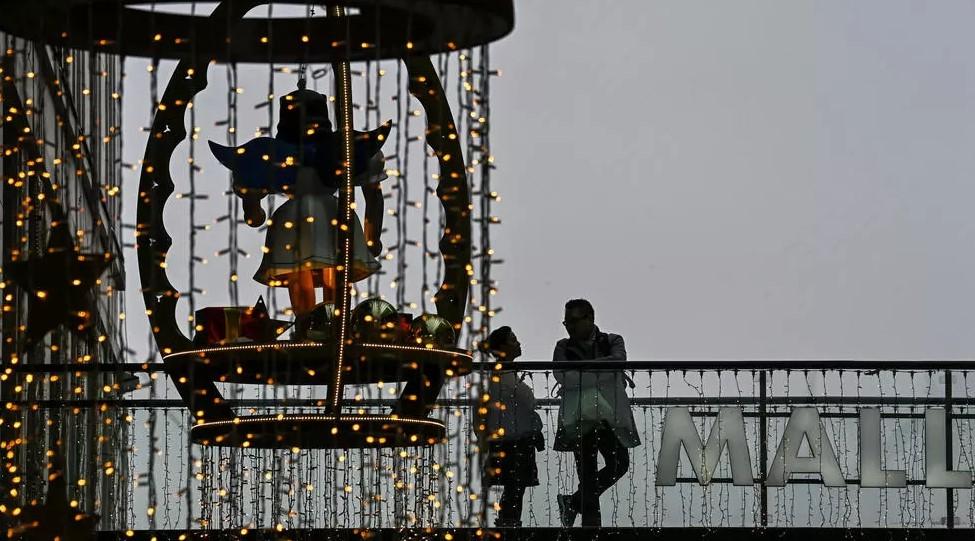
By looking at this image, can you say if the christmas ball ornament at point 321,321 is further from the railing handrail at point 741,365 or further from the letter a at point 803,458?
the letter a at point 803,458

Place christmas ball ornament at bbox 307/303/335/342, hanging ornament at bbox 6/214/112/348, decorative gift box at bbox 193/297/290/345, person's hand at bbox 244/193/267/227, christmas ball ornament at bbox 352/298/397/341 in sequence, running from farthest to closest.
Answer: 1. person's hand at bbox 244/193/267/227
2. decorative gift box at bbox 193/297/290/345
3. christmas ball ornament at bbox 352/298/397/341
4. christmas ball ornament at bbox 307/303/335/342
5. hanging ornament at bbox 6/214/112/348

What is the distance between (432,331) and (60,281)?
1.74m

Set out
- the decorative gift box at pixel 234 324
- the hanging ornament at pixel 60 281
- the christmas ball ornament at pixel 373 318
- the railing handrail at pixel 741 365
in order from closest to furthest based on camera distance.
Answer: the hanging ornament at pixel 60 281 → the christmas ball ornament at pixel 373 318 → the decorative gift box at pixel 234 324 → the railing handrail at pixel 741 365

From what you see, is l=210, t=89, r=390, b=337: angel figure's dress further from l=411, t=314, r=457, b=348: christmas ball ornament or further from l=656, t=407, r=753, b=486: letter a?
l=656, t=407, r=753, b=486: letter a

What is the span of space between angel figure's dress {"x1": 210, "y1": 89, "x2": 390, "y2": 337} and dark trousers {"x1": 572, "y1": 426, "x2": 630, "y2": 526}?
2.38 meters

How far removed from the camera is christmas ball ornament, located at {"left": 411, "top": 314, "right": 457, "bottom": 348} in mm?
7770

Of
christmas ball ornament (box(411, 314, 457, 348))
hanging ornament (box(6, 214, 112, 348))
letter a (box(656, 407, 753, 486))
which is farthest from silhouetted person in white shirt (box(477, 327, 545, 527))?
hanging ornament (box(6, 214, 112, 348))

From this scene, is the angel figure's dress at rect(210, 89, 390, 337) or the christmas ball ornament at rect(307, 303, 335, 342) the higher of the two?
the angel figure's dress at rect(210, 89, 390, 337)

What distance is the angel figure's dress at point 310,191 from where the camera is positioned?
7.97m

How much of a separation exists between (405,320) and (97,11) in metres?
1.80

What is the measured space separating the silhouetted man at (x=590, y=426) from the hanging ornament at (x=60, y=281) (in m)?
4.03

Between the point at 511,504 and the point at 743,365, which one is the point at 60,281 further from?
the point at 743,365

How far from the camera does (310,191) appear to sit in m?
8.12

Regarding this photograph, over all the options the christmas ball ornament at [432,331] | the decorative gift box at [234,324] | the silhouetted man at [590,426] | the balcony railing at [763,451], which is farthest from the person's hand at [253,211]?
the silhouetted man at [590,426]
